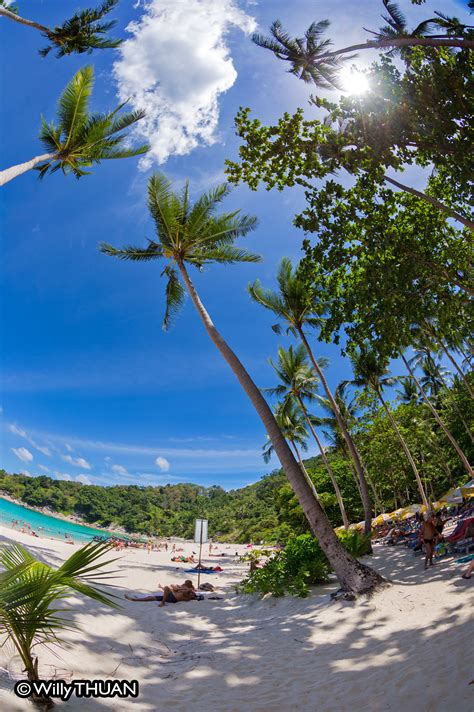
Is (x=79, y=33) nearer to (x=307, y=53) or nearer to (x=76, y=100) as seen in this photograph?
(x=76, y=100)

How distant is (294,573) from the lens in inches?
394

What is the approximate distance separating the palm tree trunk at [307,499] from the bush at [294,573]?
1238 mm

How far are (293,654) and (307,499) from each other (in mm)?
3527

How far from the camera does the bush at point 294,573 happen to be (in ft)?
30.3

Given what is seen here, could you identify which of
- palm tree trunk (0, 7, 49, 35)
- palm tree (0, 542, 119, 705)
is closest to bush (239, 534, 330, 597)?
palm tree (0, 542, 119, 705)

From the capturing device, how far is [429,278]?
9938 millimetres

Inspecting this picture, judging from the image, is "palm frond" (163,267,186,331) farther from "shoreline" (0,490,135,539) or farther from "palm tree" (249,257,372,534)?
"shoreline" (0,490,135,539)

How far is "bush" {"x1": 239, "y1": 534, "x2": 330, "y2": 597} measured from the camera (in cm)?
925

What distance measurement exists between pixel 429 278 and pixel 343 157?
12.6ft


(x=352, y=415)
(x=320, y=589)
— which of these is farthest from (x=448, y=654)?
(x=352, y=415)

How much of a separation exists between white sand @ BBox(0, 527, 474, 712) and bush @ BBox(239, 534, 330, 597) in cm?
38

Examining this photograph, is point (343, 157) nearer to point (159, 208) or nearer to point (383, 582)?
point (159, 208)

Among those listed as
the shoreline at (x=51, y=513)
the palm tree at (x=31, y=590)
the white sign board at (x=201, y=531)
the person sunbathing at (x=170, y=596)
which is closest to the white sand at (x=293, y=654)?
the palm tree at (x=31, y=590)

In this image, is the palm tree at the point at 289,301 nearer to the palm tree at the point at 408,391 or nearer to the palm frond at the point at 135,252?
the palm frond at the point at 135,252
